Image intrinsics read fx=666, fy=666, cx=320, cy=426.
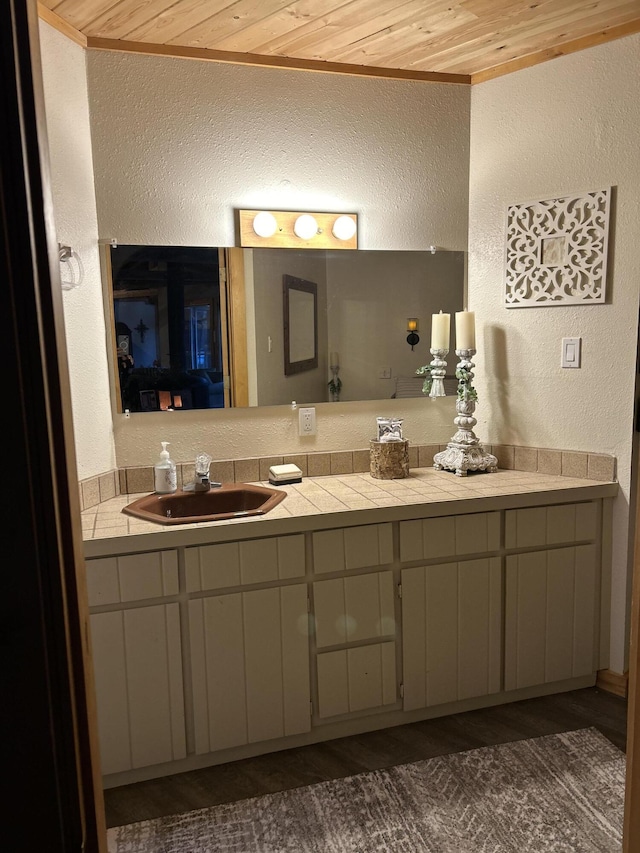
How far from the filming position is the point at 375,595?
234 centimetres

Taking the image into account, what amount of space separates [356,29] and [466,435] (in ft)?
5.18

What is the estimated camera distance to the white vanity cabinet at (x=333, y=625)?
2117 millimetres

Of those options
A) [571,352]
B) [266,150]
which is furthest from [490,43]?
[571,352]

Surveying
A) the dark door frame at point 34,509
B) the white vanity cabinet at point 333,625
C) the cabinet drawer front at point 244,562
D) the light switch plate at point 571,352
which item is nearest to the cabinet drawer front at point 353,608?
the white vanity cabinet at point 333,625

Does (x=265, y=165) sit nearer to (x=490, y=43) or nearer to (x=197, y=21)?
(x=197, y=21)

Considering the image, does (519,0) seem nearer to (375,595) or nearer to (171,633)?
(375,595)

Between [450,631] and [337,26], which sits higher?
[337,26]

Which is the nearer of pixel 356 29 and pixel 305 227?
pixel 356 29

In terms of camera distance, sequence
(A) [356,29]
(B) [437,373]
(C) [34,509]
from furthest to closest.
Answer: (B) [437,373], (A) [356,29], (C) [34,509]

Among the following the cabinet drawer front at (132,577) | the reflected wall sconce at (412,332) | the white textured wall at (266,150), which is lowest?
the cabinet drawer front at (132,577)

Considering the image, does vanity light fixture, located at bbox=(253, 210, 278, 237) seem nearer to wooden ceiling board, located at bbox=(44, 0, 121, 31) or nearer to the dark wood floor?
wooden ceiling board, located at bbox=(44, 0, 121, 31)

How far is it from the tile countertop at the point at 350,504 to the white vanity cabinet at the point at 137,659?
77mm

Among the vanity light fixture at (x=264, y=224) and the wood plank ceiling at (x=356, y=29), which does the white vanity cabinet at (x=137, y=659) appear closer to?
the vanity light fixture at (x=264, y=224)

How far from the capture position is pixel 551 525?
252 centimetres
